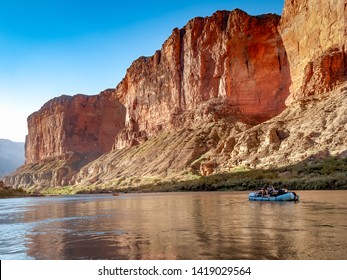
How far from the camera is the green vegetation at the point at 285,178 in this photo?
182 ft

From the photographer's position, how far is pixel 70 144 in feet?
623

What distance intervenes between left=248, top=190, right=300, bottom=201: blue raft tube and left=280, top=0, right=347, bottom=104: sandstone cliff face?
49683mm

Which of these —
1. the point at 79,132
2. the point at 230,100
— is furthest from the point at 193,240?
the point at 79,132

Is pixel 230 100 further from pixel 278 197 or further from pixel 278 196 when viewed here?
pixel 278 197

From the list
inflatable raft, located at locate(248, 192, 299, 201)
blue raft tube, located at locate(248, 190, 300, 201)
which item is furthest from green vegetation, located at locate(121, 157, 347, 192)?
inflatable raft, located at locate(248, 192, 299, 201)

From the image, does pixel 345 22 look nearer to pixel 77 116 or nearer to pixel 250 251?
pixel 250 251

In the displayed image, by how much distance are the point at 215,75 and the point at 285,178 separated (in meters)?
63.7

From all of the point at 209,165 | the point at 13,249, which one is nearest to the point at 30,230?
the point at 13,249

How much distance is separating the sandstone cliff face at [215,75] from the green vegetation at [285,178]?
117 feet

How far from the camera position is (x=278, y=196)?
121 feet

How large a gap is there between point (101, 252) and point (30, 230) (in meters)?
9.46

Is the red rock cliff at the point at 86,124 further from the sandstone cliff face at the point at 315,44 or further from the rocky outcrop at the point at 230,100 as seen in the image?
the sandstone cliff face at the point at 315,44

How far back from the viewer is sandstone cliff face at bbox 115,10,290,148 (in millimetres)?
110062

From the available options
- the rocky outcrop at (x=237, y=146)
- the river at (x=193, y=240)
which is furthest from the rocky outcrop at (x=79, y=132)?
the river at (x=193, y=240)
